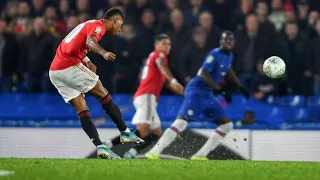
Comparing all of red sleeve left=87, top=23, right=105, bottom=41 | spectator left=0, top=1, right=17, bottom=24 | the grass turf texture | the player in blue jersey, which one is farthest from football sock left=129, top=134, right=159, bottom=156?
spectator left=0, top=1, right=17, bottom=24

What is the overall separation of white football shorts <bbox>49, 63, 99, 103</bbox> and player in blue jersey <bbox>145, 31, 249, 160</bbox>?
2472mm

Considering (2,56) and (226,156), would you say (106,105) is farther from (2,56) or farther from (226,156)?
(2,56)

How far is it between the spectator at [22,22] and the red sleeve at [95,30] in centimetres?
633

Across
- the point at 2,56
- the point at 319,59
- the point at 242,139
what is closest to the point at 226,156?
the point at 242,139

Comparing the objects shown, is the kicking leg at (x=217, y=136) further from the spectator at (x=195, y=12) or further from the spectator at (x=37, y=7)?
the spectator at (x=37, y=7)

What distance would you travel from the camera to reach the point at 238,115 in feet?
41.8

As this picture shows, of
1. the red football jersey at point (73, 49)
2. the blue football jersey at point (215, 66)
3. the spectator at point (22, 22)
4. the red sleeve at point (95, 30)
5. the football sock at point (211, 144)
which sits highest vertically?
the red sleeve at point (95, 30)

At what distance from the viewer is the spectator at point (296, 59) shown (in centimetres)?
1320

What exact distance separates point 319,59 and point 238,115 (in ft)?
6.25

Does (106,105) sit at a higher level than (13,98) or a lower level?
higher

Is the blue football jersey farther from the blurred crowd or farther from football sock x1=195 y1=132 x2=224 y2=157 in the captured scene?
the blurred crowd

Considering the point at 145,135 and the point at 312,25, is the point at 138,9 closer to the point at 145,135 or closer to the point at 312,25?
the point at 145,135

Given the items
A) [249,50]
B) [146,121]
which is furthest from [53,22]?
[249,50]

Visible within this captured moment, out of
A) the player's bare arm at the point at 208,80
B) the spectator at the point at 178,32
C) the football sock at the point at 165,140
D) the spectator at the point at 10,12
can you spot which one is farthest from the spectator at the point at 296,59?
the spectator at the point at 10,12
